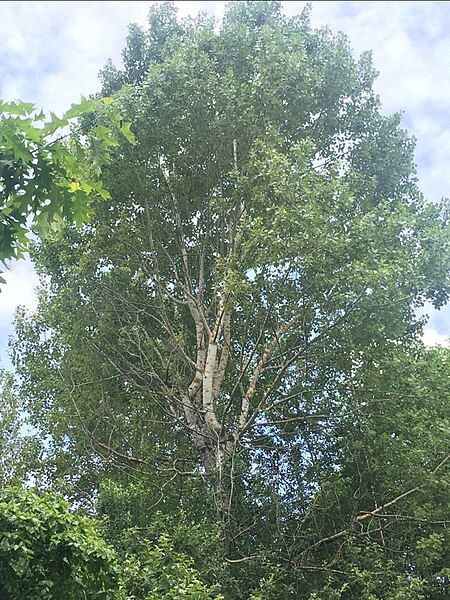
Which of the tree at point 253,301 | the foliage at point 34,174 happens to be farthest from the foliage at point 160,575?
the foliage at point 34,174

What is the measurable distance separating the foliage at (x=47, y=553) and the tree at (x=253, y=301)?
2.58m

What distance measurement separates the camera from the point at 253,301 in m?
9.81

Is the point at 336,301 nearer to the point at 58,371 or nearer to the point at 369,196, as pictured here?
the point at 369,196

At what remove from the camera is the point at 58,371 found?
11859 mm

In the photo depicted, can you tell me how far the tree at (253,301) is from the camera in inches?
346

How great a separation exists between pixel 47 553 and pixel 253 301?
16.4ft

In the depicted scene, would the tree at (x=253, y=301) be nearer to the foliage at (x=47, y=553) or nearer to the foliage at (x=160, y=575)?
the foliage at (x=160, y=575)

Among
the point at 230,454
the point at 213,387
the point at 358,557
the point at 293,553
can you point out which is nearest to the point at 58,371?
the point at 213,387

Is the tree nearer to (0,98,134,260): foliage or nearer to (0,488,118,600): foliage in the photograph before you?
(0,488,118,600): foliage

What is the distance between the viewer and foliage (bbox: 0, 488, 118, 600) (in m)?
5.34

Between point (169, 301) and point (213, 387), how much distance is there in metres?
2.12

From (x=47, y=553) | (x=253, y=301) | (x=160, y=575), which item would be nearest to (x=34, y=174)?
(x=47, y=553)

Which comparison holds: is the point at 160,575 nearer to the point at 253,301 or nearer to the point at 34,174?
the point at 253,301

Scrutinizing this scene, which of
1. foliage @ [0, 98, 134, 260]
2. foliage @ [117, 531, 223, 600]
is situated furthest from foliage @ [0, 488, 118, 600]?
foliage @ [0, 98, 134, 260]
